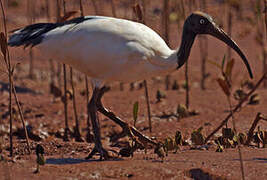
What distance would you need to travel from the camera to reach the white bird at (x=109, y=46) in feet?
15.5

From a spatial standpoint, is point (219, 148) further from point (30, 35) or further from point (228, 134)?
point (30, 35)

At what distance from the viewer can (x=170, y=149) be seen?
495 centimetres

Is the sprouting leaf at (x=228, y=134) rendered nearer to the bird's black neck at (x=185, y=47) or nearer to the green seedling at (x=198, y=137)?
the green seedling at (x=198, y=137)

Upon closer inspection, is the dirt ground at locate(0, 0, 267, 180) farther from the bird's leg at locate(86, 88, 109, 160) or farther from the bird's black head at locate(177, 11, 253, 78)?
the bird's black head at locate(177, 11, 253, 78)

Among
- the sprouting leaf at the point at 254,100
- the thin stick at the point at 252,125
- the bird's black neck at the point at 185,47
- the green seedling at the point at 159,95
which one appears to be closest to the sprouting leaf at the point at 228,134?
the thin stick at the point at 252,125

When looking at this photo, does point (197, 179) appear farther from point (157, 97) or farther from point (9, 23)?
point (9, 23)

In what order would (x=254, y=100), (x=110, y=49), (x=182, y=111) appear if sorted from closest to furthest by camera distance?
(x=110, y=49), (x=182, y=111), (x=254, y=100)

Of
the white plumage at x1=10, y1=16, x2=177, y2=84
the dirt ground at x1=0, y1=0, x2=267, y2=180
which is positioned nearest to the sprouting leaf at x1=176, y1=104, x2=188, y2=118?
the dirt ground at x1=0, y1=0, x2=267, y2=180

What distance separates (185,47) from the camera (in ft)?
16.4

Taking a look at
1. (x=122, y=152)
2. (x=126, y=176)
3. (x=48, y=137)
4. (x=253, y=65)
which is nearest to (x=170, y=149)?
(x=122, y=152)

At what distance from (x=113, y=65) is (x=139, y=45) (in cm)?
27

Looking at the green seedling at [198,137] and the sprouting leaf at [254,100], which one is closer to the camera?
the green seedling at [198,137]

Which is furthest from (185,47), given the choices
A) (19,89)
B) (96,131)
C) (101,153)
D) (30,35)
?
(19,89)

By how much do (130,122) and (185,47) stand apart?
7.54 feet
